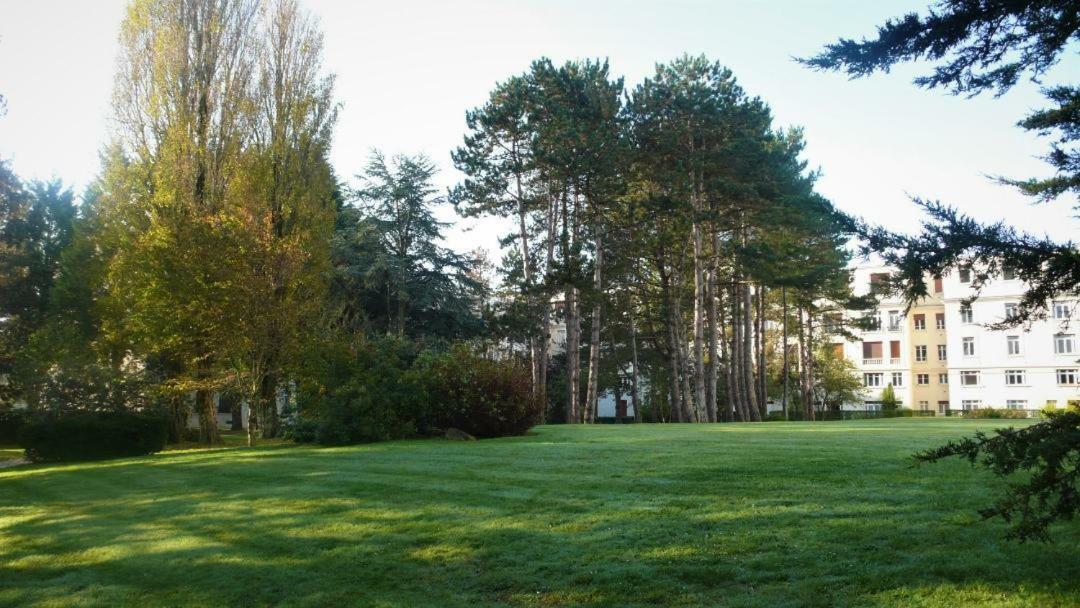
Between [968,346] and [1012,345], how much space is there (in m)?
3.78

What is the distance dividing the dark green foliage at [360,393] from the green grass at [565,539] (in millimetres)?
7206

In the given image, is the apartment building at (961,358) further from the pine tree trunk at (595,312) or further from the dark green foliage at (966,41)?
the dark green foliage at (966,41)

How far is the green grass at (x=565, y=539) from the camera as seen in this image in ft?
18.2

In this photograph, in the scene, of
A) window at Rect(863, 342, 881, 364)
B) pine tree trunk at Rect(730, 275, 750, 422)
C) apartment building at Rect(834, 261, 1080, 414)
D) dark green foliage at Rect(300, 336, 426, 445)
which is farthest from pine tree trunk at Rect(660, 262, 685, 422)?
window at Rect(863, 342, 881, 364)

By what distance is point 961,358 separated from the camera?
6831cm

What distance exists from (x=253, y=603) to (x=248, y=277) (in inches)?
665

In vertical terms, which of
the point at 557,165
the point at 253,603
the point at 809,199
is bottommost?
the point at 253,603

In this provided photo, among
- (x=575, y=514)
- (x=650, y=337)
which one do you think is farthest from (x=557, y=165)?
(x=575, y=514)

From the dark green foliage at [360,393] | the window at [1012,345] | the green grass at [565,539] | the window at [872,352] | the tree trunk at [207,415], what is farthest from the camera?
the window at [872,352]

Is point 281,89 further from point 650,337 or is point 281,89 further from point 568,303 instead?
point 650,337

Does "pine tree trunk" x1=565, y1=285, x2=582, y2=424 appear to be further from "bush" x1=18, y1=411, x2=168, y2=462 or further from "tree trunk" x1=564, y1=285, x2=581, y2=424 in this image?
"bush" x1=18, y1=411, x2=168, y2=462

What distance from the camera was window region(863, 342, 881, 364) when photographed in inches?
3145

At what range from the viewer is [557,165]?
34094 mm

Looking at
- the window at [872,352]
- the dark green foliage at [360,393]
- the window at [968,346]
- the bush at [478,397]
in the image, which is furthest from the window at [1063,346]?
the dark green foliage at [360,393]
